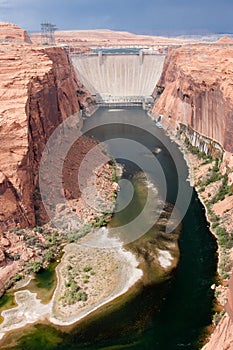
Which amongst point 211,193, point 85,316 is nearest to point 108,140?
point 211,193

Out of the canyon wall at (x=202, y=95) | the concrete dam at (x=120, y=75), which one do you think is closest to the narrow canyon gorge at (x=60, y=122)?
the canyon wall at (x=202, y=95)

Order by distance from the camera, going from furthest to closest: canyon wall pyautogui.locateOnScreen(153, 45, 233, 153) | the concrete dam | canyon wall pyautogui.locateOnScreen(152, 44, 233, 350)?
the concrete dam → canyon wall pyautogui.locateOnScreen(153, 45, 233, 153) → canyon wall pyautogui.locateOnScreen(152, 44, 233, 350)

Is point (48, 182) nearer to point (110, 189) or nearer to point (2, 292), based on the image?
point (110, 189)

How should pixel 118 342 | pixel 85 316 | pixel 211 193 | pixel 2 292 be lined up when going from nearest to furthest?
1. pixel 118 342
2. pixel 85 316
3. pixel 2 292
4. pixel 211 193

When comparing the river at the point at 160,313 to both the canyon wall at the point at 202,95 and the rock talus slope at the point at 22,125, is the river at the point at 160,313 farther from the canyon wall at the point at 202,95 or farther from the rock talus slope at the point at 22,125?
the canyon wall at the point at 202,95

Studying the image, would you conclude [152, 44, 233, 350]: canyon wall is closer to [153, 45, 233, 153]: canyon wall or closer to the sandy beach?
[153, 45, 233, 153]: canyon wall

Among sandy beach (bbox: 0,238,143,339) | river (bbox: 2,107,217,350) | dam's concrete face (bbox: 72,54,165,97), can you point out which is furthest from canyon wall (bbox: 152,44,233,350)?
dam's concrete face (bbox: 72,54,165,97)

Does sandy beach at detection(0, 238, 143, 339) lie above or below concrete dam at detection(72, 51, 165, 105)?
below
